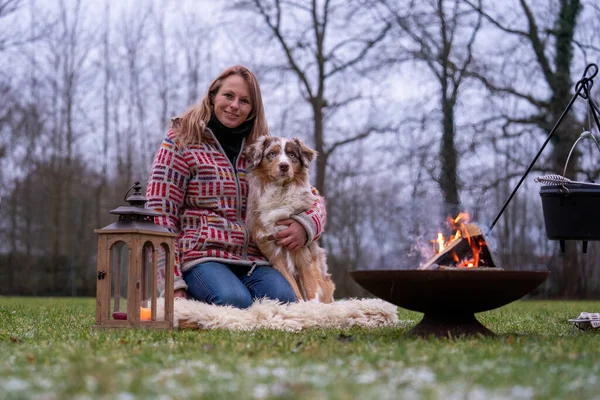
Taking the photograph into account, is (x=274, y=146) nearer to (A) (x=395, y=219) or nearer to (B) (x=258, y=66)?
(B) (x=258, y=66)

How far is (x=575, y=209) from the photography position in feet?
16.8

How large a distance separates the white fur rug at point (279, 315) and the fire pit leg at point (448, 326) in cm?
95

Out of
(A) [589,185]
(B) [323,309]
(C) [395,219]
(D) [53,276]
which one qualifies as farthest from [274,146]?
(D) [53,276]

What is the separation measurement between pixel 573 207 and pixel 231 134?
2.68 meters

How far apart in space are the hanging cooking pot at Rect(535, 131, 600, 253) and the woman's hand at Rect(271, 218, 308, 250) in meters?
1.87

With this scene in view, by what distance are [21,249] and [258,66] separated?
9.03m

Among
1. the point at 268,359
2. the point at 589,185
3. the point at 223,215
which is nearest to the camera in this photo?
the point at 268,359

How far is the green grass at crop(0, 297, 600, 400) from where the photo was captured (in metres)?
2.15

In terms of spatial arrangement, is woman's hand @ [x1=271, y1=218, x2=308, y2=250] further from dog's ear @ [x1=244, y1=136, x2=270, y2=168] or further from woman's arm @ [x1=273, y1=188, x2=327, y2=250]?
Answer: dog's ear @ [x1=244, y1=136, x2=270, y2=168]

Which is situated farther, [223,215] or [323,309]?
[223,215]

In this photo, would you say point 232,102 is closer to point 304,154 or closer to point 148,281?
point 304,154

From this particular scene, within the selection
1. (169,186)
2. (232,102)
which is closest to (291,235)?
(169,186)

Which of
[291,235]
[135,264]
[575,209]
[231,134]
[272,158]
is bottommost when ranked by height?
[135,264]

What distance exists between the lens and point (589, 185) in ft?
16.9
